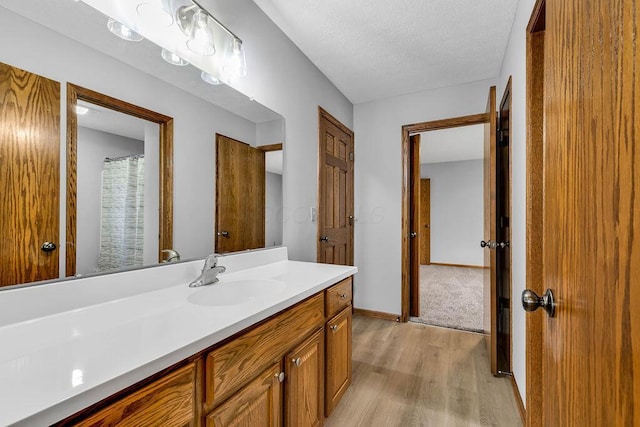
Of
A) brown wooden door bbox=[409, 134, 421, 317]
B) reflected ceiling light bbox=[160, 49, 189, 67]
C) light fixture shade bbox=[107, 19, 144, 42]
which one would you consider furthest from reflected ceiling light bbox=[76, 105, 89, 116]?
brown wooden door bbox=[409, 134, 421, 317]

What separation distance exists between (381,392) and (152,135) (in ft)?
6.20

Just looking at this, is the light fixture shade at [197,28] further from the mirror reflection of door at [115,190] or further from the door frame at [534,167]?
the door frame at [534,167]

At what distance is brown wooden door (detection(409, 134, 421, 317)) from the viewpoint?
3059mm

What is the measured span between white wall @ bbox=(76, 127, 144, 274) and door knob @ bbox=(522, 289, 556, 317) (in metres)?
1.36

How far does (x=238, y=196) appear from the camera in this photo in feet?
5.38

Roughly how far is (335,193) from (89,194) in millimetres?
2031

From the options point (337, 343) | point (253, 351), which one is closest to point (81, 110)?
point (253, 351)

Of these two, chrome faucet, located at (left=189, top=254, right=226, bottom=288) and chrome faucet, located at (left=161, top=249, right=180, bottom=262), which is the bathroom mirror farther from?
chrome faucet, located at (left=189, top=254, right=226, bottom=288)

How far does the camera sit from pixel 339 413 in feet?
5.27

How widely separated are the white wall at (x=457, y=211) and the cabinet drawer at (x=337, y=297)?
209 inches

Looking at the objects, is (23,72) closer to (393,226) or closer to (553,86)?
(553,86)

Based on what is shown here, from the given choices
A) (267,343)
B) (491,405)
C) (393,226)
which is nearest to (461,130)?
(393,226)

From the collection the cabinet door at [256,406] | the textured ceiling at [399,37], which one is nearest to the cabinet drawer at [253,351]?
the cabinet door at [256,406]

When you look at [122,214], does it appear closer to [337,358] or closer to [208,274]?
[208,274]
